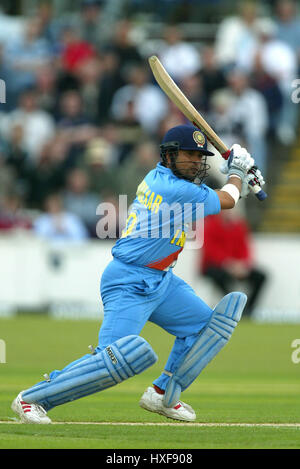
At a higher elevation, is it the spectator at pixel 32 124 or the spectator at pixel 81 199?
the spectator at pixel 32 124

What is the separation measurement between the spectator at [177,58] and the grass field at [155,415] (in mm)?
5045

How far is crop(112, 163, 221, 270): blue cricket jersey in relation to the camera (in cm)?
690

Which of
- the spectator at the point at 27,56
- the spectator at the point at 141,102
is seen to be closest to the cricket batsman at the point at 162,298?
the spectator at the point at 141,102

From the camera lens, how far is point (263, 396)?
29.2 ft

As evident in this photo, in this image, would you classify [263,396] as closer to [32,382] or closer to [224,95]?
[32,382]

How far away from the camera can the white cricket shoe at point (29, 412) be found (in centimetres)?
666

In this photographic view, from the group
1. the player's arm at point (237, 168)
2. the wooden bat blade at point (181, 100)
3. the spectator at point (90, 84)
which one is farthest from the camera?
the spectator at point (90, 84)

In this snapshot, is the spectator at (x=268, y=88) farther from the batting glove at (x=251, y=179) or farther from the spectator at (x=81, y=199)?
the batting glove at (x=251, y=179)

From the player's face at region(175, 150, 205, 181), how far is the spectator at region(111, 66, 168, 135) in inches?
421

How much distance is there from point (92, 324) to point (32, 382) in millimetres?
5964

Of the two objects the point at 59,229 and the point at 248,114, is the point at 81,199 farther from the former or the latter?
the point at 248,114

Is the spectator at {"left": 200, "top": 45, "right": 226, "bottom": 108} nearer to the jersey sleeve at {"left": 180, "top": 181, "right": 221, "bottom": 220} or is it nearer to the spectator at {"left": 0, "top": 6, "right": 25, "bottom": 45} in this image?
the spectator at {"left": 0, "top": 6, "right": 25, "bottom": 45}

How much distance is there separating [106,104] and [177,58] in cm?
148

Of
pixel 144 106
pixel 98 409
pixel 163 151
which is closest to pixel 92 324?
pixel 144 106
